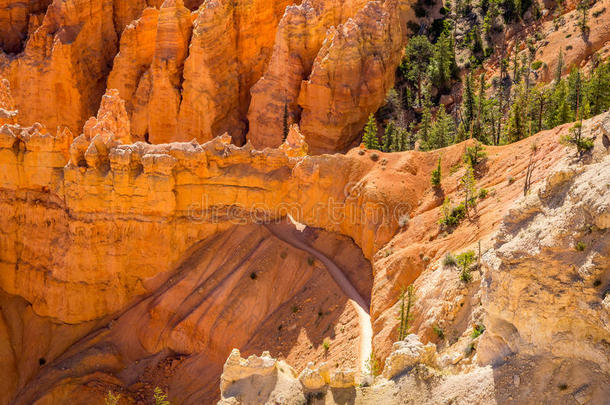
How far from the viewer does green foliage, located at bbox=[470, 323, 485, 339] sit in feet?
76.5

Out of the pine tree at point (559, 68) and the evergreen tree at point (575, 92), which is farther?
the pine tree at point (559, 68)

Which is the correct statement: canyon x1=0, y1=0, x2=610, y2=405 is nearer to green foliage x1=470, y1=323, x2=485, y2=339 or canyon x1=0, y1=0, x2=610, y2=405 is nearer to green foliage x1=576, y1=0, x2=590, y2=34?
green foliage x1=470, y1=323, x2=485, y2=339

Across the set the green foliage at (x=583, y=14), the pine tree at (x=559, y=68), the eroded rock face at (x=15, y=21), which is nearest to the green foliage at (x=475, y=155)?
the pine tree at (x=559, y=68)

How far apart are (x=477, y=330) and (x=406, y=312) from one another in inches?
229

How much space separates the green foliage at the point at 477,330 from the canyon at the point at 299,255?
3.7 inches

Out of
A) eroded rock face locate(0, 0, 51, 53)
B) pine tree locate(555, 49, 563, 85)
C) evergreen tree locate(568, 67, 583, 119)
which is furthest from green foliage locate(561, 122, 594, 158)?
eroded rock face locate(0, 0, 51, 53)

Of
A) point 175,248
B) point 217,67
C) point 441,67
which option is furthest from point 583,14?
point 175,248

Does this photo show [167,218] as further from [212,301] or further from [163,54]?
[163,54]

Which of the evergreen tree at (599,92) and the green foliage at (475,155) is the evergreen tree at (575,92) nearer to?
the evergreen tree at (599,92)

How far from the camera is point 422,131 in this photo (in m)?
55.9

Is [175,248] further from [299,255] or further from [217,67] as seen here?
[217,67]

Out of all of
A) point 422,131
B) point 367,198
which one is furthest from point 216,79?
point 367,198

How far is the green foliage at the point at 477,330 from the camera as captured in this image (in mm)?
23317

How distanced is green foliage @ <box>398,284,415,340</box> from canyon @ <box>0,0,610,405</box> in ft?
0.99
